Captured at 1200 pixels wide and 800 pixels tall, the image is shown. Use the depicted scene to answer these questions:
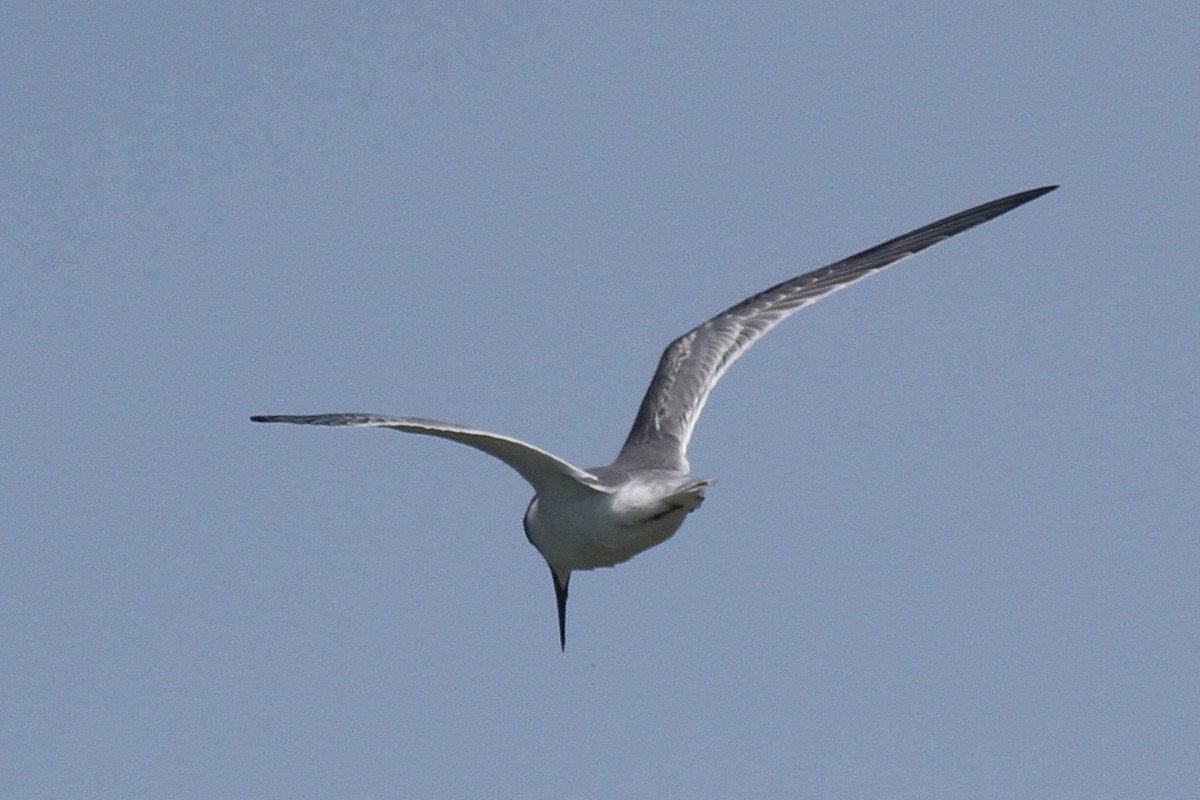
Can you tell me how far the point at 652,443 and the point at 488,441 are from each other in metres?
3.08

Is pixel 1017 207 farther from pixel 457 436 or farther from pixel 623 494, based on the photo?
pixel 457 436

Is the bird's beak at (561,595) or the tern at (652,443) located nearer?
the tern at (652,443)

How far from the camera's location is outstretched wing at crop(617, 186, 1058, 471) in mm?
15938

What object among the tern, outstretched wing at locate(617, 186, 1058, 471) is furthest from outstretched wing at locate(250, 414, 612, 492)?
outstretched wing at locate(617, 186, 1058, 471)

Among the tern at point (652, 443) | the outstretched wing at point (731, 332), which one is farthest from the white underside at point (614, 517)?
the outstretched wing at point (731, 332)

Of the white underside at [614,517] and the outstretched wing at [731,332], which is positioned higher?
the outstretched wing at [731,332]

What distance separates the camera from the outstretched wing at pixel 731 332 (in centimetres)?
1594

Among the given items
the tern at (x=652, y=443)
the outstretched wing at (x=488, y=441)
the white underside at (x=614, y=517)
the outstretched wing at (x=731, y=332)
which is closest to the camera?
the outstretched wing at (x=488, y=441)

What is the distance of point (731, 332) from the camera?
56.3 ft

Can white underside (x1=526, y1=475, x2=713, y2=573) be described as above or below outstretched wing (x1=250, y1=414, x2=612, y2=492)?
below

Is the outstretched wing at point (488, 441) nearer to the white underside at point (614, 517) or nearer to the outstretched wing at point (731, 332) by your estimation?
the white underside at point (614, 517)

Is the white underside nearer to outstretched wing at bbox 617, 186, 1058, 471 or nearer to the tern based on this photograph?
the tern

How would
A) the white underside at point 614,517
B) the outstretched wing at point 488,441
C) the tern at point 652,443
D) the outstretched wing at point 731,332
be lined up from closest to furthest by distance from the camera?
the outstretched wing at point 488,441 → the tern at point 652,443 → the white underside at point 614,517 → the outstretched wing at point 731,332

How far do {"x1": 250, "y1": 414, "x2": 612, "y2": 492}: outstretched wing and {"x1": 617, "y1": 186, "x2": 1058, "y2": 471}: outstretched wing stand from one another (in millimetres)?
1837
